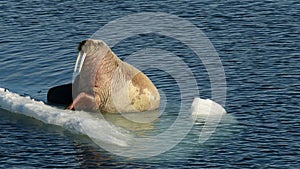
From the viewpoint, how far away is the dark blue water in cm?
1611

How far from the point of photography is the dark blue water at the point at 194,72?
52.9 ft

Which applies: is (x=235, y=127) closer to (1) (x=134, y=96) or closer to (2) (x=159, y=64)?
(1) (x=134, y=96)

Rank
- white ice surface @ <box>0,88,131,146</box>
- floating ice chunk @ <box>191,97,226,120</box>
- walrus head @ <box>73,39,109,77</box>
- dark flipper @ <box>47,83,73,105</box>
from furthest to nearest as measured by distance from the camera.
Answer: dark flipper @ <box>47,83,73,105</box>
walrus head @ <box>73,39,109,77</box>
floating ice chunk @ <box>191,97,226,120</box>
white ice surface @ <box>0,88,131,146</box>

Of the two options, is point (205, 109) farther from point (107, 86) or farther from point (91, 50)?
point (91, 50)

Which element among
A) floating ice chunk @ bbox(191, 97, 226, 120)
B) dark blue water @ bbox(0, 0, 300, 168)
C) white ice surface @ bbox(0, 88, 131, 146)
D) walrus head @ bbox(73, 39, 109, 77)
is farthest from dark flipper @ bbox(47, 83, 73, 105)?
floating ice chunk @ bbox(191, 97, 226, 120)

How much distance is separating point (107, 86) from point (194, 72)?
3.26 metres

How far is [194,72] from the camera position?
21.9 meters

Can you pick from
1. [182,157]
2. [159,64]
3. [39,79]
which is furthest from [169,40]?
[182,157]

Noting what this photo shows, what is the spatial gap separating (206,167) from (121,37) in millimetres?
10364

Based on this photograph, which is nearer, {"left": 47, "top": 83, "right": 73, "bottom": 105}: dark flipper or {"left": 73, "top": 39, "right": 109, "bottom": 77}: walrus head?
{"left": 73, "top": 39, "right": 109, "bottom": 77}: walrus head

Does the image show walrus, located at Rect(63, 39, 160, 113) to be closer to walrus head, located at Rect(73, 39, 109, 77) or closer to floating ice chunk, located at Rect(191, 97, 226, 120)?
walrus head, located at Rect(73, 39, 109, 77)

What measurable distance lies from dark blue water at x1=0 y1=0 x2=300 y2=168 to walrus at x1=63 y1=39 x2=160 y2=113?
0.95 m

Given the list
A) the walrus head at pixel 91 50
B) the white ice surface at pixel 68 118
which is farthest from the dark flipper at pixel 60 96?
the walrus head at pixel 91 50

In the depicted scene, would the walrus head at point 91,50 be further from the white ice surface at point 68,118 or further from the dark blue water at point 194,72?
the dark blue water at point 194,72
